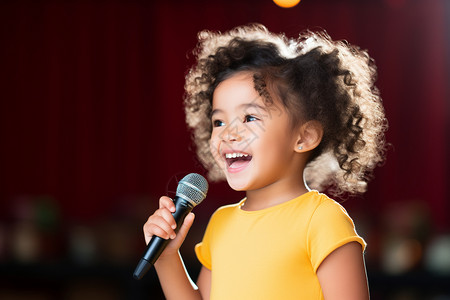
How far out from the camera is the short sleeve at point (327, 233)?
843 mm

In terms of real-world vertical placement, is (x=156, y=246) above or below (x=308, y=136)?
below

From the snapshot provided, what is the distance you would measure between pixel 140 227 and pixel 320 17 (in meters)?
1.48

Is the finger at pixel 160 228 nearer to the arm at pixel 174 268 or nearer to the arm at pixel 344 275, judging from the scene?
the arm at pixel 174 268

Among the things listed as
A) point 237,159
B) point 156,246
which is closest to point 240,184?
point 237,159

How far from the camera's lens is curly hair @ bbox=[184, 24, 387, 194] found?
38.8 inches

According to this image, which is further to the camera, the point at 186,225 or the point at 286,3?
the point at 286,3

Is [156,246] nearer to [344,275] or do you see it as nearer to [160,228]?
[160,228]

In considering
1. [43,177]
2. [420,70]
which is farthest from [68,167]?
[420,70]

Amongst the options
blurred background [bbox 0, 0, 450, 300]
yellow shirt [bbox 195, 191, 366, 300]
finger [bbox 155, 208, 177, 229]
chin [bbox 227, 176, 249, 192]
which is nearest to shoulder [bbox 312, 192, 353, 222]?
yellow shirt [bbox 195, 191, 366, 300]

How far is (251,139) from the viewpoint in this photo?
36.8 inches

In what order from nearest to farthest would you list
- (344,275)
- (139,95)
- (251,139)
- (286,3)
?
(344,275), (251,139), (286,3), (139,95)

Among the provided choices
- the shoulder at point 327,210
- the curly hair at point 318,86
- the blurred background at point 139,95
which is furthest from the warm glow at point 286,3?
the shoulder at point 327,210

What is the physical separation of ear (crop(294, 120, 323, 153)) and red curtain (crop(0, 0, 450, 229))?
251 cm

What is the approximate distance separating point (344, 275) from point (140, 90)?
9.14 ft
